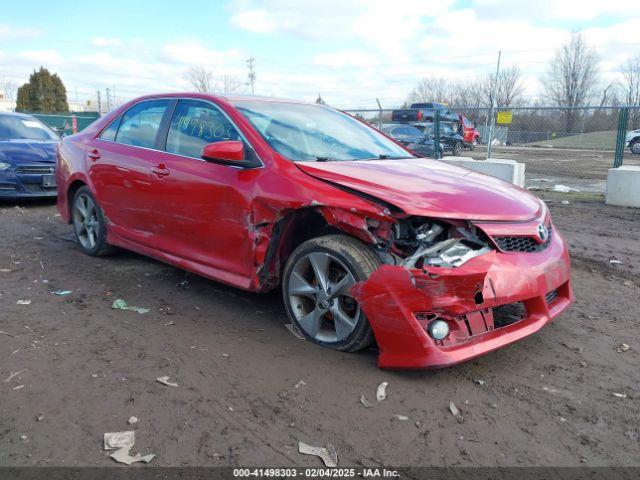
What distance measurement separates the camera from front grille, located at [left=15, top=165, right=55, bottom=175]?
816 cm

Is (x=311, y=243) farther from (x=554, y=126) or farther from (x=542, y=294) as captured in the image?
(x=554, y=126)

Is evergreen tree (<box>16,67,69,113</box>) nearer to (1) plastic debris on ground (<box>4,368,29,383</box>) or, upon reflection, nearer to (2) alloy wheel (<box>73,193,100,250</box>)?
(2) alloy wheel (<box>73,193,100,250</box>)

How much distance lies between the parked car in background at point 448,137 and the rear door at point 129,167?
1060 cm

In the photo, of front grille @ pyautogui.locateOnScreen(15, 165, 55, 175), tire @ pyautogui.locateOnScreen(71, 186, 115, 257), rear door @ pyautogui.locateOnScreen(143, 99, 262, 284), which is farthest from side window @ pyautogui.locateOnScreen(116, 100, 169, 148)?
front grille @ pyautogui.locateOnScreen(15, 165, 55, 175)

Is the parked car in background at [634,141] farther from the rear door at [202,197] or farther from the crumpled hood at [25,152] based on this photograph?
the rear door at [202,197]

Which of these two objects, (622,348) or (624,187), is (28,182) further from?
(624,187)

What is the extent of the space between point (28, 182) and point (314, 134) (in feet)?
19.9

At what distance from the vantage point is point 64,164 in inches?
220

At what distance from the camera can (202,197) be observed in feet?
12.6

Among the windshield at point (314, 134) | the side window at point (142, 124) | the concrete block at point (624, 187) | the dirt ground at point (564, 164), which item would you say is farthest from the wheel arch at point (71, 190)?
the dirt ground at point (564, 164)

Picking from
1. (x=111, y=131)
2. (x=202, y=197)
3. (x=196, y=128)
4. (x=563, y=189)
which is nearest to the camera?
(x=202, y=197)

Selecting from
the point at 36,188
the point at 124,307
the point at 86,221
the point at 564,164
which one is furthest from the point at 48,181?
the point at 564,164

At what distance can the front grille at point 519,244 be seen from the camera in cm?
302

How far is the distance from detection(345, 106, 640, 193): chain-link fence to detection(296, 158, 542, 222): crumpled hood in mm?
8757
